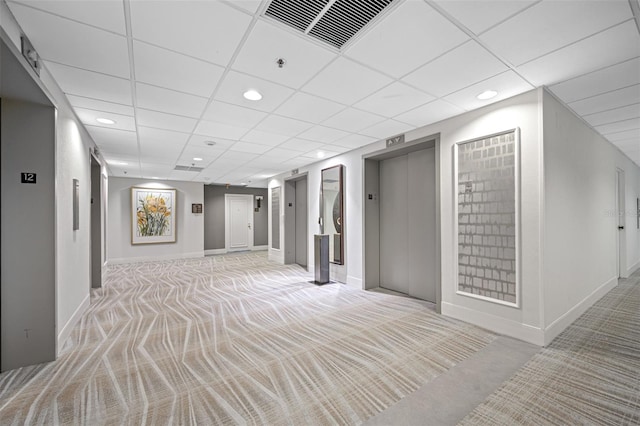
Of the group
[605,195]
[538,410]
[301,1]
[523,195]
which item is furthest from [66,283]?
[605,195]

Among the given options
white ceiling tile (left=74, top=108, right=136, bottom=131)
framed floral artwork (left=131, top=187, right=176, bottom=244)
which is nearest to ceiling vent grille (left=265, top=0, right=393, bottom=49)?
white ceiling tile (left=74, top=108, right=136, bottom=131)

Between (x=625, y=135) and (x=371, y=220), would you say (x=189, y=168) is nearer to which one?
(x=371, y=220)

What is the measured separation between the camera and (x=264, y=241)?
1226 cm

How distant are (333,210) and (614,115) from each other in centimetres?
467

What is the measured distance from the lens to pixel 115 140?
4.91 meters

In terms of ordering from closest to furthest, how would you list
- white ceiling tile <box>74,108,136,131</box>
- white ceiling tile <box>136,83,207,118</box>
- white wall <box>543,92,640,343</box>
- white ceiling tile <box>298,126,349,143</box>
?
white ceiling tile <box>136,83,207,118</box> → white wall <box>543,92,640,343</box> → white ceiling tile <box>74,108,136,131</box> → white ceiling tile <box>298,126,349,143</box>

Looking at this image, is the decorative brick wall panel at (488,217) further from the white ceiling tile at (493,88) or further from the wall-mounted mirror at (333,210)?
the wall-mounted mirror at (333,210)

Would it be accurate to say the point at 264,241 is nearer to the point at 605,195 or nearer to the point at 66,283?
the point at 66,283

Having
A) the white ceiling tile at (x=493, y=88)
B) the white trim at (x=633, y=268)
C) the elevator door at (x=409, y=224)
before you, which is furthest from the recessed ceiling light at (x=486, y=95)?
the white trim at (x=633, y=268)

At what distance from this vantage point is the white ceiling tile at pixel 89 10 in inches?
69.7

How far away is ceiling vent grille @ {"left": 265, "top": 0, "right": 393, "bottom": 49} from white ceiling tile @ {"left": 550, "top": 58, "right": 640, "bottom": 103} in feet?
7.86

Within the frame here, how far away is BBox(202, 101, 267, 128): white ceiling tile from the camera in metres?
3.47

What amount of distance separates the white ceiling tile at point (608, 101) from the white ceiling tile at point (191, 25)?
394cm

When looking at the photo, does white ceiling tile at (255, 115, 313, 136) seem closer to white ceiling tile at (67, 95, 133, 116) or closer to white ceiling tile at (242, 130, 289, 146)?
white ceiling tile at (242, 130, 289, 146)
